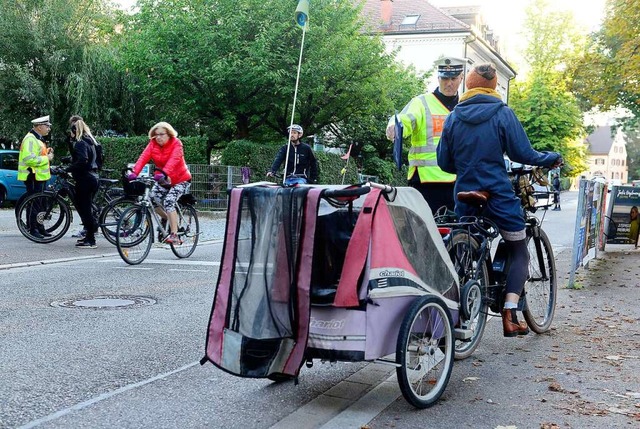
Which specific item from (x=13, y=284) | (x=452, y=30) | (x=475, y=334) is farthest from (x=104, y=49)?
(x=452, y=30)

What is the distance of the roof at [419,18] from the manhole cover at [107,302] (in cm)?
4496

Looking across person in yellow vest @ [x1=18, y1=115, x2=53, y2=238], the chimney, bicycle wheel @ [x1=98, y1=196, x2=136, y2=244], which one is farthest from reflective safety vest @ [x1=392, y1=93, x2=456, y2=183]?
the chimney

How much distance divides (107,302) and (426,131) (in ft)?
11.2

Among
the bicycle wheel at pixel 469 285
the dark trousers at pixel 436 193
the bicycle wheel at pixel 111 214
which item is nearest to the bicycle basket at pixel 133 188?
the bicycle wheel at pixel 111 214

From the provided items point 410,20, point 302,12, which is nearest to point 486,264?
point 302,12

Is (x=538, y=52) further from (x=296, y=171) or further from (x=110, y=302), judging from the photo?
(x=110, y=302)

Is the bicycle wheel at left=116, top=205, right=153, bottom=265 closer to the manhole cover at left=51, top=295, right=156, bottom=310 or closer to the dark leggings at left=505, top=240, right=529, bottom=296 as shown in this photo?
the manhole cover at left=51, top=295, right=156, bottom=310

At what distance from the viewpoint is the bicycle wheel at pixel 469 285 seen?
4.91 meters

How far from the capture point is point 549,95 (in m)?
52.4

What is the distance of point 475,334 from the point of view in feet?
17.7

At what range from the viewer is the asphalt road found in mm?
3977

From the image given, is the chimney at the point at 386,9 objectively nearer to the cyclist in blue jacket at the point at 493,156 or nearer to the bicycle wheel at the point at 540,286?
the bicycle wheel at the point at 540,286

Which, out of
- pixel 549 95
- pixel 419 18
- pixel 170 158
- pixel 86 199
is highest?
pixel 419 18

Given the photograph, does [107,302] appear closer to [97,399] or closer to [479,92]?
[97,399]
